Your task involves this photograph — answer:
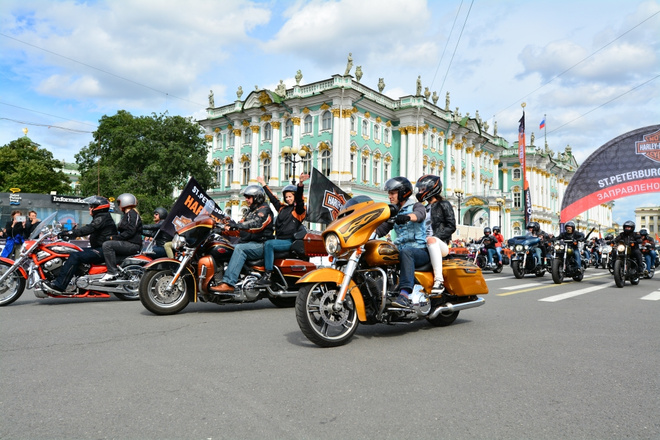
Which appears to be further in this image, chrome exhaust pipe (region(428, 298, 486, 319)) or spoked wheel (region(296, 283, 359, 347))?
chrome exhaust pipe (region(428, 298, 486, 319))

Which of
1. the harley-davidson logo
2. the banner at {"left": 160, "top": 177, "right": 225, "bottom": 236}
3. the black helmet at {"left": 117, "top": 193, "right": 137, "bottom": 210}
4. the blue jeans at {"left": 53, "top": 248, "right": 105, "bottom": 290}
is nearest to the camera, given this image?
the blue jeans at {"left": 53, "top": 248, "right": 105, "bottom": 290}

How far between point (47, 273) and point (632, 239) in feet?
46.1

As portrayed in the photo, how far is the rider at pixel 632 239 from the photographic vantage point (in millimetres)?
13523

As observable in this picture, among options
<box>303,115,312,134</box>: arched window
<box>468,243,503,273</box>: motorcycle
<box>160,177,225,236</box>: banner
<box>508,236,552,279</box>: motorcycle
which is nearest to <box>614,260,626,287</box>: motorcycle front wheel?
<box>508,236,552,279</box>: motorcycle

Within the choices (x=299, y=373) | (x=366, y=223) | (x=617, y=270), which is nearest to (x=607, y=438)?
(x=299, y=373)

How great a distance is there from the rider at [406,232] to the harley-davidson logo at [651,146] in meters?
20.5

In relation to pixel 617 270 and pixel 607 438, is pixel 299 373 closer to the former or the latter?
pixel 607 438

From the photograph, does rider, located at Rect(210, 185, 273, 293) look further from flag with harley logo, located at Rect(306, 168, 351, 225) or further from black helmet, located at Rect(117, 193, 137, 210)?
flag with harley logo, located at Rect(306, 168, 351, 225)

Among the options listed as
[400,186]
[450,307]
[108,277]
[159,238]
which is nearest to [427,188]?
[400,186]

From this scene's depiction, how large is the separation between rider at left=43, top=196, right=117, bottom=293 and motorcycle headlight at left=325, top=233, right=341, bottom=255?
490cm

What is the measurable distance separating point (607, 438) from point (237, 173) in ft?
162

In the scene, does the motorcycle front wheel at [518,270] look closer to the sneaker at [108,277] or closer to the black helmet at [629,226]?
the black helmet at [629,226]

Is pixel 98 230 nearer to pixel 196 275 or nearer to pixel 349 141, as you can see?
pixel 196 275

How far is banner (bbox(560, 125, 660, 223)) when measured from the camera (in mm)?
21578
